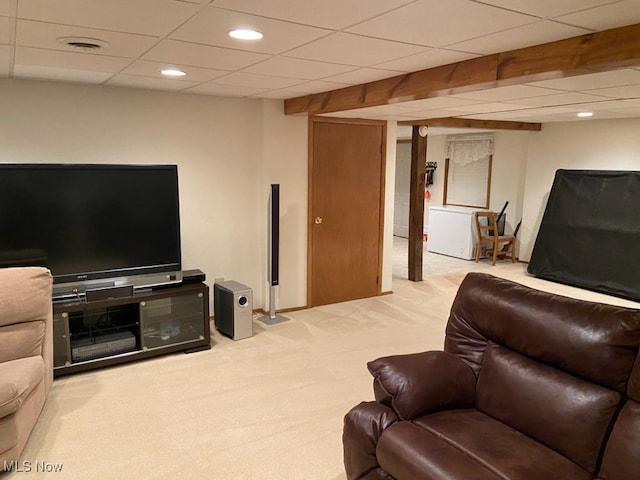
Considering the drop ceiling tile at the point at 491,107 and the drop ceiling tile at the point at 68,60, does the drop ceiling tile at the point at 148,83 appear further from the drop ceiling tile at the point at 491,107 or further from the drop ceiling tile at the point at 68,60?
the drop ceiling tile at the point at 491,107

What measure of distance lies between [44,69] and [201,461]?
8.85 ft

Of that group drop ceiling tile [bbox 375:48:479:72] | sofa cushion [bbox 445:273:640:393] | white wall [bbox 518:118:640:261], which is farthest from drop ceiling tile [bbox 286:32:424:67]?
white wall [bbox 518:118:640:261]

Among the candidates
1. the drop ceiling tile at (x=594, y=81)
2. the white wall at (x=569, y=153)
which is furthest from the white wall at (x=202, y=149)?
the white wall at (x=569, y=153)

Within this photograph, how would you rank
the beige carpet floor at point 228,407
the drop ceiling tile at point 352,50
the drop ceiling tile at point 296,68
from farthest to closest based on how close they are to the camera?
the drop ceiling tile at point 296,68, the beige carpet floor at point 228,407, the drop ceiling tile at point 352,50

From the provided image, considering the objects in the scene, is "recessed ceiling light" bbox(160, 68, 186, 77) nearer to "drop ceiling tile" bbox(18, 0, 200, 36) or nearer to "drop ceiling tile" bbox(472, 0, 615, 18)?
"drop ceiling tile" bbox(18, 0, 200, 36)

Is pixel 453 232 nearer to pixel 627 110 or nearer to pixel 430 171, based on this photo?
pixel 430 171

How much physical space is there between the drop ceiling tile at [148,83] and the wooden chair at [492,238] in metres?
5.20

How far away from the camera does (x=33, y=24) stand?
2.12m

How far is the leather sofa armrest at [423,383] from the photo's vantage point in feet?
6.91

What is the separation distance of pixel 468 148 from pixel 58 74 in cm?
662

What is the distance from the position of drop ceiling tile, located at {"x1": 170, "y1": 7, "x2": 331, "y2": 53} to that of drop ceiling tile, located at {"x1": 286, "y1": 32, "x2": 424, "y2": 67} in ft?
0.29

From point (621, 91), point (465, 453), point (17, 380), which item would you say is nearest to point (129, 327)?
point (17, 380)

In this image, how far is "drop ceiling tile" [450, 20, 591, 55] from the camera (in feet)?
6.77

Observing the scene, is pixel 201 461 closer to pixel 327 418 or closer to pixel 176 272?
pixel 327 418
